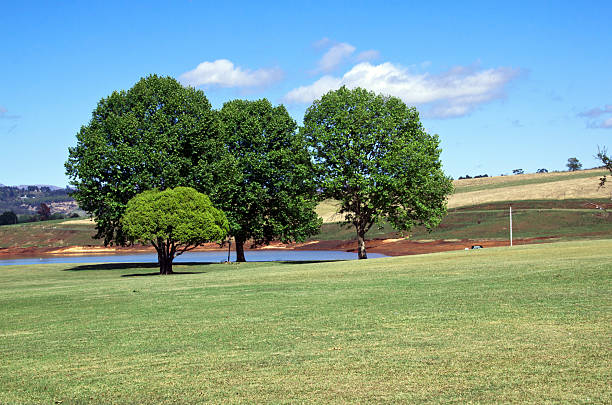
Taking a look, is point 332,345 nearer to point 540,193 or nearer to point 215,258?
point 215,258

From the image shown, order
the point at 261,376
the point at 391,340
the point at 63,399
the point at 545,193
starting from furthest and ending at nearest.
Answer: the point at 545,193, the point at 391,340, the point at 261,376, the point at 63,399

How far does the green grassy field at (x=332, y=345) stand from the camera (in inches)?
436

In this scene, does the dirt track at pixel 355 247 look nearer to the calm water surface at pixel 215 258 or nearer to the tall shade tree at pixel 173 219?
the calm water surface at pixel 215 258

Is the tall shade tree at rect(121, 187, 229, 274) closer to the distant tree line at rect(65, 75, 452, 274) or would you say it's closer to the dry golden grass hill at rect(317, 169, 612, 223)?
the distant tree line at rect(65, 75, 452, 274)

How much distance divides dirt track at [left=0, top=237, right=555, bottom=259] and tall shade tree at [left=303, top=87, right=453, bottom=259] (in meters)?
37.3

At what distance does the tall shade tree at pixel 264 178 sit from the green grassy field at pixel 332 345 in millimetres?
40312

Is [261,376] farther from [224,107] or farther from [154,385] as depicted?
[224,107]

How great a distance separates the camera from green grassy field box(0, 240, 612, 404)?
1108 cm

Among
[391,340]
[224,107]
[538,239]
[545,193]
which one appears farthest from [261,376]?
Answer: [545,193]

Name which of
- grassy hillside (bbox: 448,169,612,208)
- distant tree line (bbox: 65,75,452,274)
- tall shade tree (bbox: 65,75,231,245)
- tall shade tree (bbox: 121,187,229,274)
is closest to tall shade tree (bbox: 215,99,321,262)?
distant tree line (bbox: 65,75,452,274)

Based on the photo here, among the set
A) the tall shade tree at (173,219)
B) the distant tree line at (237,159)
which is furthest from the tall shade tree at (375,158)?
the tall shade tree at (173,219)

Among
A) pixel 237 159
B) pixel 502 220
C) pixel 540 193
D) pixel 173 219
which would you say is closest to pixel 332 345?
pixel 173 219

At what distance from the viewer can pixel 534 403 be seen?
9703 millimetres

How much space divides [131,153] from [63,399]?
170 feet
